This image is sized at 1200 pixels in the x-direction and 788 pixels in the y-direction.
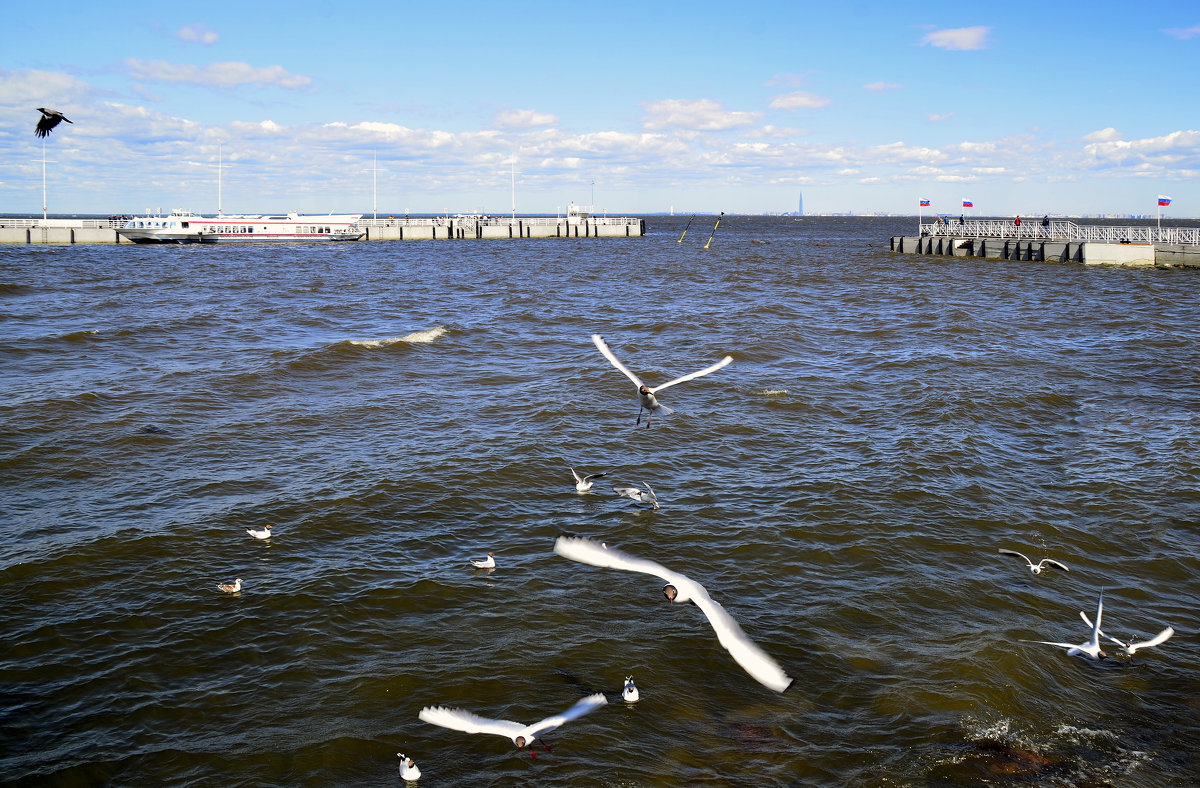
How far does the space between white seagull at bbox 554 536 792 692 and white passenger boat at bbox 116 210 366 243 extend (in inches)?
4163

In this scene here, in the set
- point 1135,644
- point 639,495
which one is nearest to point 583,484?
point 639,495

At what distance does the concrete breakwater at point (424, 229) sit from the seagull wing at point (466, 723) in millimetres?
106105

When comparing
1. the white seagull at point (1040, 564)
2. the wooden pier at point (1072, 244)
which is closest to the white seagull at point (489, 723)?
the white seagull at point (1040, 564)

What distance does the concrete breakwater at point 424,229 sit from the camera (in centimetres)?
9600

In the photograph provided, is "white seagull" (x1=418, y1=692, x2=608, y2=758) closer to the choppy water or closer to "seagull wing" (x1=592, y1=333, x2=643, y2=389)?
the choppy water

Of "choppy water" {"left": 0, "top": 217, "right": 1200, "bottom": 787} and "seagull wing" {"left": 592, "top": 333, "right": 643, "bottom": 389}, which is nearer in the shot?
"choppy water" {"left": 0, "top": 217, "right": 1200, "bottom": 787}

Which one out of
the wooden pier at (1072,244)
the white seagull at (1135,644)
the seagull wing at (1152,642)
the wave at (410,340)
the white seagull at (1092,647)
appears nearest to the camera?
the seagull wing at (1152,642)

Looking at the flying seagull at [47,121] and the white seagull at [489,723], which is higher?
the flying seagull at [47,121]

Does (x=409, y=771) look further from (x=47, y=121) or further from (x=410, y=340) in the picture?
(x=410, y=340)

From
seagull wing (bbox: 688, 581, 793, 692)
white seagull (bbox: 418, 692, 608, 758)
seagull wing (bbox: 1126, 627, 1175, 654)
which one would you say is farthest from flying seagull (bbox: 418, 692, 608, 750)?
seagull wing (bbox: 1126, 627, 1175, 654)

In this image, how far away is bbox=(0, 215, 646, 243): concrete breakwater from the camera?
315 feet

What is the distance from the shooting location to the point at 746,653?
26.9 ft

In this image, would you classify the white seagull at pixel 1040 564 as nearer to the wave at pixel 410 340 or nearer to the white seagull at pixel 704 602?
the white seagull at pixel 704 602

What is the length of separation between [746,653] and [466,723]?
3010 millimetres
